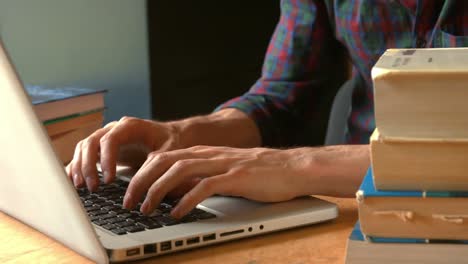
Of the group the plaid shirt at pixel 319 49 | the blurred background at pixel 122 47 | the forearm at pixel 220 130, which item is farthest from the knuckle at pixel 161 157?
the blurred background at pixel 122 47

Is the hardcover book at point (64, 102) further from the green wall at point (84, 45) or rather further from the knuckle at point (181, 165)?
the green wall at point (84, 45)

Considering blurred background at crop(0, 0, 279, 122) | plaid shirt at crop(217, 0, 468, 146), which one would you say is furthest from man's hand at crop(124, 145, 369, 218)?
blurred background at crop(0, 0, 279, 122)

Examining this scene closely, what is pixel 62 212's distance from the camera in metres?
0.73

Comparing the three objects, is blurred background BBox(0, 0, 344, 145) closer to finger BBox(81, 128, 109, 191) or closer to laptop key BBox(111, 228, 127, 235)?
finger BBox(81, 128, 109, 191)

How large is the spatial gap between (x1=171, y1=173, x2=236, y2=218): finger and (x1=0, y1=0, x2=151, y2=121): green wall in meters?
1.01

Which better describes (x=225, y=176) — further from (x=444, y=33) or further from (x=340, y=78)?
(x=340, y=78)

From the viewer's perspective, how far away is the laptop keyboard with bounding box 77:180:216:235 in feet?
2.73

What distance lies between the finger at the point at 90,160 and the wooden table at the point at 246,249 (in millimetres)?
133

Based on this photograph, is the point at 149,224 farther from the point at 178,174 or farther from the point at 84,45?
the point at 84,45

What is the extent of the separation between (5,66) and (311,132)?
1480mm

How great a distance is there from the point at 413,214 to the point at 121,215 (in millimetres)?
354

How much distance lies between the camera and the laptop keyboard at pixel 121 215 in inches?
32.8

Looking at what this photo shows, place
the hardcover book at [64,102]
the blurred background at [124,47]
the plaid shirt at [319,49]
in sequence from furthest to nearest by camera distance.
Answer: the blurred background at [124,47]
the plaid shirt at [319,49]
the hardcover book at [64,102]

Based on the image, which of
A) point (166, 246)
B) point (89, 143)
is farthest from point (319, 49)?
point (166, 246)
